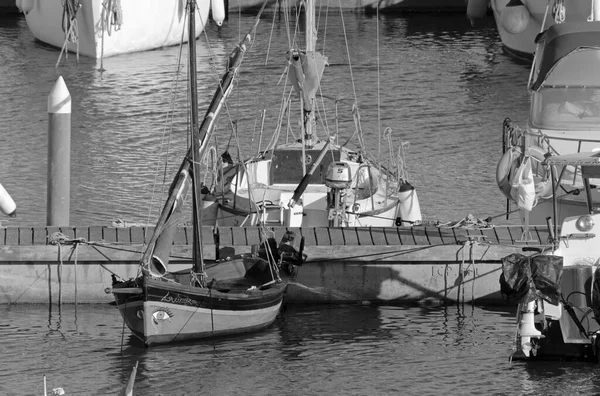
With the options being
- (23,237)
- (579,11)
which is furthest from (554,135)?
(579,11)

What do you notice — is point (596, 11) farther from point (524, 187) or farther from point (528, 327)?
point (528, 327)

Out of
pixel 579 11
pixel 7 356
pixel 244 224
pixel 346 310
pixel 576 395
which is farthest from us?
pixel 579 11

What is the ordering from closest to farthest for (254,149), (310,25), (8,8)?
(310,25)
(254,149)
(8,8)

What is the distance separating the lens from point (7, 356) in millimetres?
16531

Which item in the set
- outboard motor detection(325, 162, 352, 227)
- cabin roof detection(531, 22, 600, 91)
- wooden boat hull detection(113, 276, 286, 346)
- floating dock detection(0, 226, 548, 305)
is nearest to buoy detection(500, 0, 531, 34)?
cabin roof detection(531, 22, 600, 91)

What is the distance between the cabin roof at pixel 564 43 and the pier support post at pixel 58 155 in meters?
7.14

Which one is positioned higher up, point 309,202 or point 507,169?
point 507,169

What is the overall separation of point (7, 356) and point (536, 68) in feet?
31.6

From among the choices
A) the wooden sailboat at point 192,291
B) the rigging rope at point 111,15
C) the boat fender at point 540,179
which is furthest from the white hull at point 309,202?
the rigging rope at point 111,15

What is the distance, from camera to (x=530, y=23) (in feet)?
133

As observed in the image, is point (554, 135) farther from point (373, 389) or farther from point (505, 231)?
point (373, 389)

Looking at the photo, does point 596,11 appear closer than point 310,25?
No

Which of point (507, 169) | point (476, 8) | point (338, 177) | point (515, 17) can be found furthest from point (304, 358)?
point (476, 8)

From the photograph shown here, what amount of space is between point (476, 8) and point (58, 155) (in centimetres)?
3028
